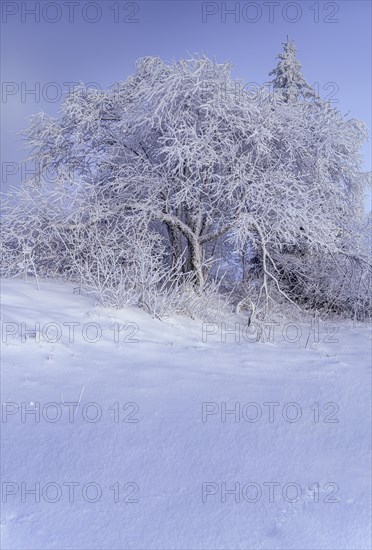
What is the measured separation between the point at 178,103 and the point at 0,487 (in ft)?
30.4

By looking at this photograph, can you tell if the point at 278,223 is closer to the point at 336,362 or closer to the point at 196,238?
the point at 196,238

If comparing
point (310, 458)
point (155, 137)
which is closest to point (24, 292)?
point (155, 137)

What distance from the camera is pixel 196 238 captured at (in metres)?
11.7

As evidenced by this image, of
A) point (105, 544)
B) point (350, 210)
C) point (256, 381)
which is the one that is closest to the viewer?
point (105, 544)

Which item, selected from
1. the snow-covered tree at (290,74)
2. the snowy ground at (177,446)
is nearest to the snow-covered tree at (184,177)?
the snowy ground at (177,446)

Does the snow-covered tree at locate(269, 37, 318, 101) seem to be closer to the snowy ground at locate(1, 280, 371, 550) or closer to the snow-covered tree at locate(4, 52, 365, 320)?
the snow-covered tree at locate(4, 52, 365, 320)

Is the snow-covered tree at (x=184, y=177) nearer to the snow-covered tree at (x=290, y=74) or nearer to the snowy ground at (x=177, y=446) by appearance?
the snowy ground at (x=177, y=446)

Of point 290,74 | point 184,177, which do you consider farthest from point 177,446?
point 290,74

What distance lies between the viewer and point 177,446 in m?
4.12

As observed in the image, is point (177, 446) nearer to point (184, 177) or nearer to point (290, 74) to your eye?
point (184, 177)

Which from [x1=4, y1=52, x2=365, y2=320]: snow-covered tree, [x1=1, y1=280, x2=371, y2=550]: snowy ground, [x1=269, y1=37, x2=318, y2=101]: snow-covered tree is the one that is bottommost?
[x1=1, y1=280, x2=371, y2=550]: snowy ground

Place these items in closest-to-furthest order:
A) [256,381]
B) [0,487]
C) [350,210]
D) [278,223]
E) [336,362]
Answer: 1. [0,487]
2. [256,381]
3. [336,362]
4. [278,223]
5. [350,210]

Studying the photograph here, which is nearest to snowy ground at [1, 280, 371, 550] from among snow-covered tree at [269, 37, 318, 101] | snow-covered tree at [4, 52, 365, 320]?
snow-covered tree at [4, 52, 365, 320]

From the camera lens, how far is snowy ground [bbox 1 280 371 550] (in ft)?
10.4
